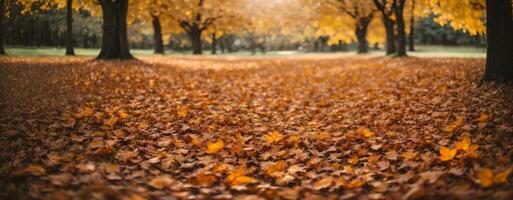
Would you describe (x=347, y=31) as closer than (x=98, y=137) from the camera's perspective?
No

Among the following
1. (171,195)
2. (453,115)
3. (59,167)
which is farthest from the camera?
(453,115)

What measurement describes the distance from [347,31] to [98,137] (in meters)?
32.6

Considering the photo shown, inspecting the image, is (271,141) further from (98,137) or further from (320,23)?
(320,23)

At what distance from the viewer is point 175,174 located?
357 cm

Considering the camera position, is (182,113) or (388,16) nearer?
(182,113)

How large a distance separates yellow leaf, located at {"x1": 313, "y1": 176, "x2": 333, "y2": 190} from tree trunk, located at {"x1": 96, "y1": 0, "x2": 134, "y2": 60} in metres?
14.9

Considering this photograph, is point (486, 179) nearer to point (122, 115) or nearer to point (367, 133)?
point (367, 133)

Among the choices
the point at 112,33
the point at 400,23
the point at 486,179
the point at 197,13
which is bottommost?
Result: the point at 486,179

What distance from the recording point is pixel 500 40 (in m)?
7.85

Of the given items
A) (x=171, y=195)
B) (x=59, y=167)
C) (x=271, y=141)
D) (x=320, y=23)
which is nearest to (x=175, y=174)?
(x=171, y=195)

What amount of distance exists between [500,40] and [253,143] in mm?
6313

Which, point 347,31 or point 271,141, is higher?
point 347,31

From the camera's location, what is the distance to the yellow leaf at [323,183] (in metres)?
3.24

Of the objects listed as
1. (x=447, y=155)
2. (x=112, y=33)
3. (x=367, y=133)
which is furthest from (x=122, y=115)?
(x=112, y=33)
